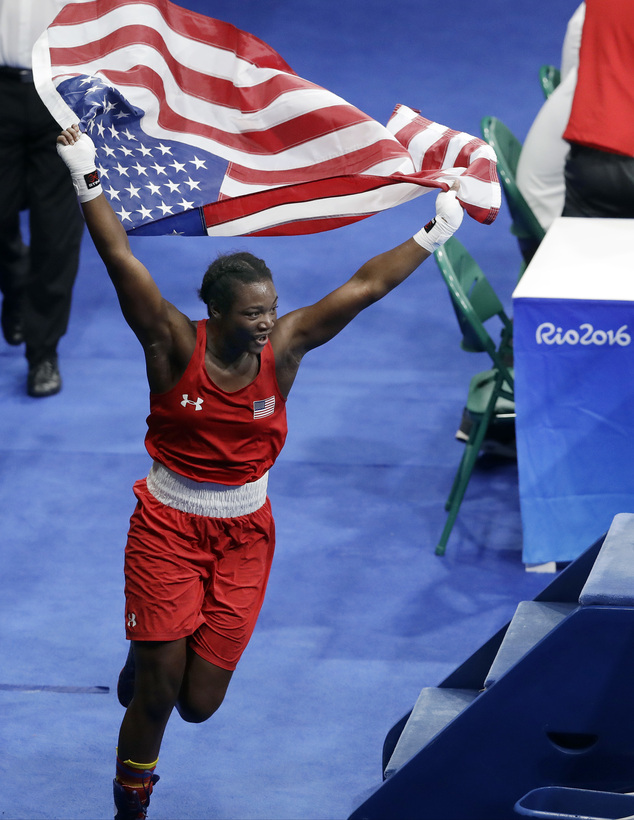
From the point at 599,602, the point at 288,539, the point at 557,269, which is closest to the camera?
the point at 599,602

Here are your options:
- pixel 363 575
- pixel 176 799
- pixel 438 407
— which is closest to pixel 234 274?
pixel 176 799

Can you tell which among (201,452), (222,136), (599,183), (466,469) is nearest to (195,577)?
(201,452)

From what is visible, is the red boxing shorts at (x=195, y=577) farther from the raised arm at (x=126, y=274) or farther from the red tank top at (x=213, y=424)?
the raised arm at (x=126, y=274)

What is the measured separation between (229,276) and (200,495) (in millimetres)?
635

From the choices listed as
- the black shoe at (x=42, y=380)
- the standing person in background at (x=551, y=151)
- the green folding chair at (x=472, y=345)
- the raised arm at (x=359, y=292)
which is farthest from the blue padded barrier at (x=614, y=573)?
the black shoe at (x=42, y=380)

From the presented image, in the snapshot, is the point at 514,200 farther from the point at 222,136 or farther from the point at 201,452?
the point at 201,452

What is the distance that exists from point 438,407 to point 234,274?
140 inches

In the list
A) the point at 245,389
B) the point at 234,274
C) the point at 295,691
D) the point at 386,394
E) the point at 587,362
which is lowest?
the point at 386,394

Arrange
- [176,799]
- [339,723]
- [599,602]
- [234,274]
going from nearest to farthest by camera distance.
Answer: [599,602] → [234,274] → [176,799] → [339,723]

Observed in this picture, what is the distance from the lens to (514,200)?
6.31m

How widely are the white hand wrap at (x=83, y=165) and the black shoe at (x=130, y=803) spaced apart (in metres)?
1.66

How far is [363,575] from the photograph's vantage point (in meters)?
5.22

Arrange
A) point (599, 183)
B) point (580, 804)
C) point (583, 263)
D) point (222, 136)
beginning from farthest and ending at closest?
point (599, 183) < point (583, 263) < point (222, 136) < point (580, 804)

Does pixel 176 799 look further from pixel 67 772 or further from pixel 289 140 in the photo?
pixel 289 140
